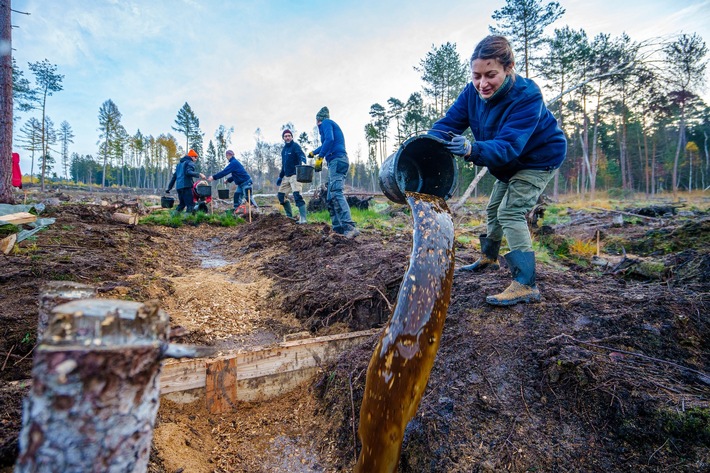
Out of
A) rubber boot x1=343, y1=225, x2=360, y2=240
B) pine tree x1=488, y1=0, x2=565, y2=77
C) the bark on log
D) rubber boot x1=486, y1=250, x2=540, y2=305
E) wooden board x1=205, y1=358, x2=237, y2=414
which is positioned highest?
pine tree x1=488, y1=0, x2=565, y2=77

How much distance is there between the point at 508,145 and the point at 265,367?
7.58 ft

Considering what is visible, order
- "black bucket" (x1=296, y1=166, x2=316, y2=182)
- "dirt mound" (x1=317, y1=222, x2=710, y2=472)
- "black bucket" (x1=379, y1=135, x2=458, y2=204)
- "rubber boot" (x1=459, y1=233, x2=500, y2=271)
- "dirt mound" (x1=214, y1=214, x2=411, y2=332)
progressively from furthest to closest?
"black bucket" (x1=296, y1=166, x2=316, y2=182), "rubber boot" (x1=459, y1=233, x2=500, y2=271), "dirt mound" (x1=214, y1=214, x2=411, y2=332), "black bucket" (x1=379, y1=135, x2=458, y2=204), "dirt mound" (x1=317, y1=222, x2=710, y2=472)

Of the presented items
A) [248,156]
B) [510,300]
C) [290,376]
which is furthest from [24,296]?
[248,156]

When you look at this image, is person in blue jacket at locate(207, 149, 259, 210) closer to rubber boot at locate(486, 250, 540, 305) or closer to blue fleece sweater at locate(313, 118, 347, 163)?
blue fleece sweater at locate(313, 118, 347, 163)

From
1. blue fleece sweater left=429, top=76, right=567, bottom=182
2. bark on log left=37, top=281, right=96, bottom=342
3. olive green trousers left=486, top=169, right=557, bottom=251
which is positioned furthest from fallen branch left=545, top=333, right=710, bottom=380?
bark on log left=37, top=281, right=96, bottom=342

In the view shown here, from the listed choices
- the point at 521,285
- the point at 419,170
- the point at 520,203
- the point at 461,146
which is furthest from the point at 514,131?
the point at 521,285

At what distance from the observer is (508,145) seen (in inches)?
92.4

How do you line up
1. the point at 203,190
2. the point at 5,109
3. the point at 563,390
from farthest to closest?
the point at 203,190, the point at 5,109, the point at 563,390

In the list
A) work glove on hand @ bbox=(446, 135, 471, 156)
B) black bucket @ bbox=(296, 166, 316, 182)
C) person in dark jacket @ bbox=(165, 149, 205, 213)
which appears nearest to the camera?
work glove on hand @ bbox=(446, 135, 471, 156)

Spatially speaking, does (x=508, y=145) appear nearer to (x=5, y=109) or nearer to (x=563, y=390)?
(x=563, y=390)

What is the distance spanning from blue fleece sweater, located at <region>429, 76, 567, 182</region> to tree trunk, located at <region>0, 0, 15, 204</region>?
10299mm

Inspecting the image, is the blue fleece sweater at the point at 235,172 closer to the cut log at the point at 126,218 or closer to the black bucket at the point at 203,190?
the black bucket at the point at 203,190

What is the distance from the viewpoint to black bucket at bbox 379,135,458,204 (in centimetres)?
270

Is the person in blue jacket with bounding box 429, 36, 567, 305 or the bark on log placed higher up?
the person in blue jacket with bounding box 429, 36, 567, 305
